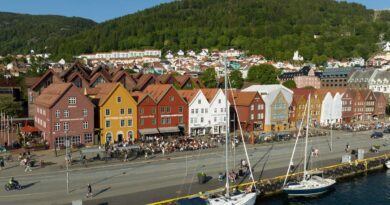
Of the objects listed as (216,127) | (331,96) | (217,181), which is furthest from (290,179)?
(331,96)

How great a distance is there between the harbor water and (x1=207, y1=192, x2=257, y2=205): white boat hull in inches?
140

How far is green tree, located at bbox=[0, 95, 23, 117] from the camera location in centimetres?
7148

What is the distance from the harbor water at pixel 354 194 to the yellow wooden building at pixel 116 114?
28.5 meters

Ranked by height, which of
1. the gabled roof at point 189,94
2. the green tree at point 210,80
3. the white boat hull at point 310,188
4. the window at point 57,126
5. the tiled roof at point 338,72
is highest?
the tiled roof at point 338,72

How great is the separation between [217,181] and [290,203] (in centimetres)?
759

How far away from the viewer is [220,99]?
70688 millimetres

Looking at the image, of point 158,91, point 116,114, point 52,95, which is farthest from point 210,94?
point 52,95

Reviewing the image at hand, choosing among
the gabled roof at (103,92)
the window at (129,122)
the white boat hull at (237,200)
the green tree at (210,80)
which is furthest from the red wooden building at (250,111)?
the white boat hull at (237,200)

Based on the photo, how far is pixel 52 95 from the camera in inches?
2299

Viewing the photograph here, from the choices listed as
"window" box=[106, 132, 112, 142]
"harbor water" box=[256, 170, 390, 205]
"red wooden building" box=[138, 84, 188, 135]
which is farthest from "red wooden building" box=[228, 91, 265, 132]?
"harbor water" box=[256, 170, 390, 205]

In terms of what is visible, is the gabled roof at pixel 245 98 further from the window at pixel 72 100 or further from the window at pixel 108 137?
the window at pixel 72 100

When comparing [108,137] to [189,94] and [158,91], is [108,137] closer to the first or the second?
[158,91]

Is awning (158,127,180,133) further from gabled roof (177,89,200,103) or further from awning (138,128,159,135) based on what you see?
gabled roof (177,89,200,103)

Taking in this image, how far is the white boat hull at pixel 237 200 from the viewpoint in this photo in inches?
1296
